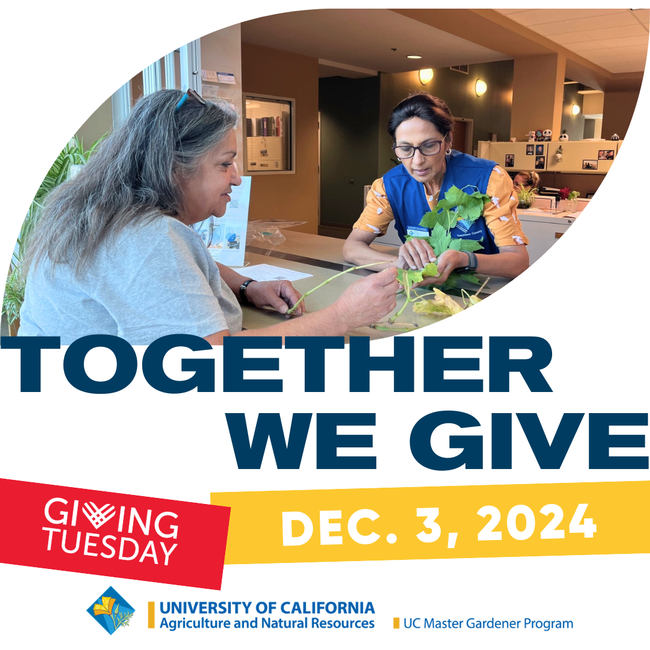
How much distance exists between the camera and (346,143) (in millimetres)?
9695

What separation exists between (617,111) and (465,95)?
Result: 2.88 meters

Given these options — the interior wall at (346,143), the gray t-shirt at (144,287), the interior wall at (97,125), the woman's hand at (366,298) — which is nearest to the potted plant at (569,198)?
the interior wall at (97,125)

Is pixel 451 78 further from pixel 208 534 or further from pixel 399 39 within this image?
pixel 208 534

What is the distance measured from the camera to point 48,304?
1141mm

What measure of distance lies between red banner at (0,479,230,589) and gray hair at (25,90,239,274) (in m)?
0.44

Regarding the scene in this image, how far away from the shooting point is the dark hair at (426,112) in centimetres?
213

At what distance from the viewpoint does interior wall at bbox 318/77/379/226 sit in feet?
30.5

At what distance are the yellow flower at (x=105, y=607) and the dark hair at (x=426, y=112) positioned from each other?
1.76 meters

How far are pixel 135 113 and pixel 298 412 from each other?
0.66m

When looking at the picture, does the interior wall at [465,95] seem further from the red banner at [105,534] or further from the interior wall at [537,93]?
the red banner at [105,534]

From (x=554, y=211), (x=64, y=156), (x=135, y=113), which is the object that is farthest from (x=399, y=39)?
(x=135, y=113)

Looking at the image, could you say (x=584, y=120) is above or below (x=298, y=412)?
above

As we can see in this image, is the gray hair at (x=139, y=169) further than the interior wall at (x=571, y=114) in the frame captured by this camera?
No

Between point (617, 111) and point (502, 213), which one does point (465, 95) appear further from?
point (502, 213)
